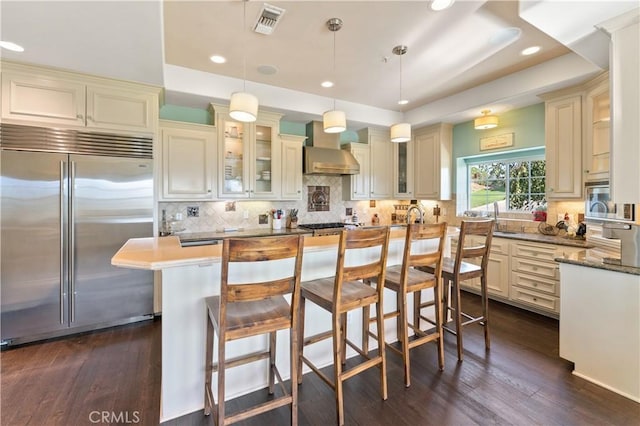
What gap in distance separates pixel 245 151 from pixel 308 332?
8.58 ft

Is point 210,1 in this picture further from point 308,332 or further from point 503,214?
point 503,214

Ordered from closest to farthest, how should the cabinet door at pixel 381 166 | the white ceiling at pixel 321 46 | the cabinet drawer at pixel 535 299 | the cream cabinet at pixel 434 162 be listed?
1. the white ceiling at pixel 321 46
2. the cabinet drawer at pixel 535 299
3. the cream cabinet at pixel 434 162
4. the cabinet door at pixel 381 166

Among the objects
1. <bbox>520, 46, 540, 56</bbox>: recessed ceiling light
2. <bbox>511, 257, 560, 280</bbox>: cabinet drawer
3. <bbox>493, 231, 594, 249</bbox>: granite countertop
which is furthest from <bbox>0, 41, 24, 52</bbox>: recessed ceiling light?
<bbox>511, 257, 560, 280</bbox>: cabinet drawer

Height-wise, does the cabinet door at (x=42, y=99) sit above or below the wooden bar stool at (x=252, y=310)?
above

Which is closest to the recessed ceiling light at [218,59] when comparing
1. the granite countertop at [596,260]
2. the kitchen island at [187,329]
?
the kitchen island at [187,329]

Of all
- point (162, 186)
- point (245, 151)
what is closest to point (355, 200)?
point (245, 151)

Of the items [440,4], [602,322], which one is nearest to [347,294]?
[602,322]

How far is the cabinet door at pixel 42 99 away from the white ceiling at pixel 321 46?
192mm

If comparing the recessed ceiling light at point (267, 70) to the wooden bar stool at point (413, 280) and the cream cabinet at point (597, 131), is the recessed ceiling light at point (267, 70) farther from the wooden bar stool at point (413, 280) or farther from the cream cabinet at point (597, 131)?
the cream cabinet at point (597, 131)

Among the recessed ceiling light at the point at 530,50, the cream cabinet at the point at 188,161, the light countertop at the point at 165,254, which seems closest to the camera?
the light countertop at the point at 165,254

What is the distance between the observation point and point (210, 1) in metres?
2.11

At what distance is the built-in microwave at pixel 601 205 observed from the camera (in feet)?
8.07

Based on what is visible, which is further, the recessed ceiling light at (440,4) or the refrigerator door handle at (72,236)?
the refrigerator door handle at (72,236)

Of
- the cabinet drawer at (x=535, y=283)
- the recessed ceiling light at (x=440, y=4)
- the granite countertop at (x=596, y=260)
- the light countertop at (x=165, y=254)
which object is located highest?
the recessed ceiling light at (x=440, y=4)
